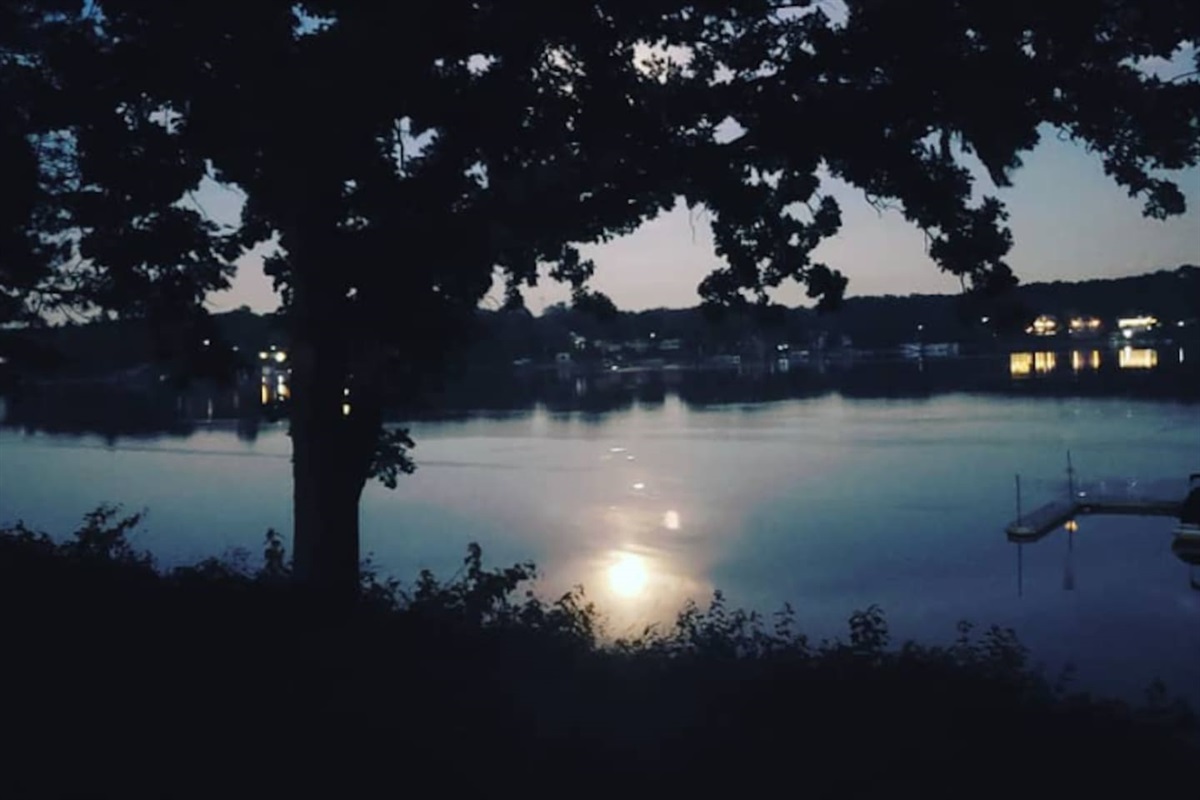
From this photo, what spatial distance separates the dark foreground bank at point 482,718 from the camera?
17.8ft

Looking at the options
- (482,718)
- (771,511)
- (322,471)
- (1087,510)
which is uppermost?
(322,471)

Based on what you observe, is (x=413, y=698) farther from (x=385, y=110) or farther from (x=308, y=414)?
(x=385, y=110)

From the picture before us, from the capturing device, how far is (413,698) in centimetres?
647

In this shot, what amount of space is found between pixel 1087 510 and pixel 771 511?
515 inches

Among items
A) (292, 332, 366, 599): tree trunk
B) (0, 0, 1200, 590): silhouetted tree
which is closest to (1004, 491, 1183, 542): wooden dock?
(0, 0, 1200, 590): silhouetted tree

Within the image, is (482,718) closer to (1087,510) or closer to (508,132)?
(508,132)

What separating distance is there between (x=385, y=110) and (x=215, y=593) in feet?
15.7

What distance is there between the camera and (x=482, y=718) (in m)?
6.20

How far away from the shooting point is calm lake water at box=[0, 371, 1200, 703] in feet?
95.8

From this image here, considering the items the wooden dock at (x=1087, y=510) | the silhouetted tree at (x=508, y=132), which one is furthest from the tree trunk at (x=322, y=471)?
the wooden dock at (x=1087, y=510)

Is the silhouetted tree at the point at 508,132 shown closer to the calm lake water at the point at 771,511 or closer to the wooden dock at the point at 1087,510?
the calm lake water at the point at 771,511

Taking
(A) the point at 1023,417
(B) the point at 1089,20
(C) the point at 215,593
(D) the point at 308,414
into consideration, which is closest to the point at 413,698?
(C) the point at 215,593

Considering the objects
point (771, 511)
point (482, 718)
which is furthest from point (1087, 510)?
point (482, 718)

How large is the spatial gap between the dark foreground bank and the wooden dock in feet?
105
